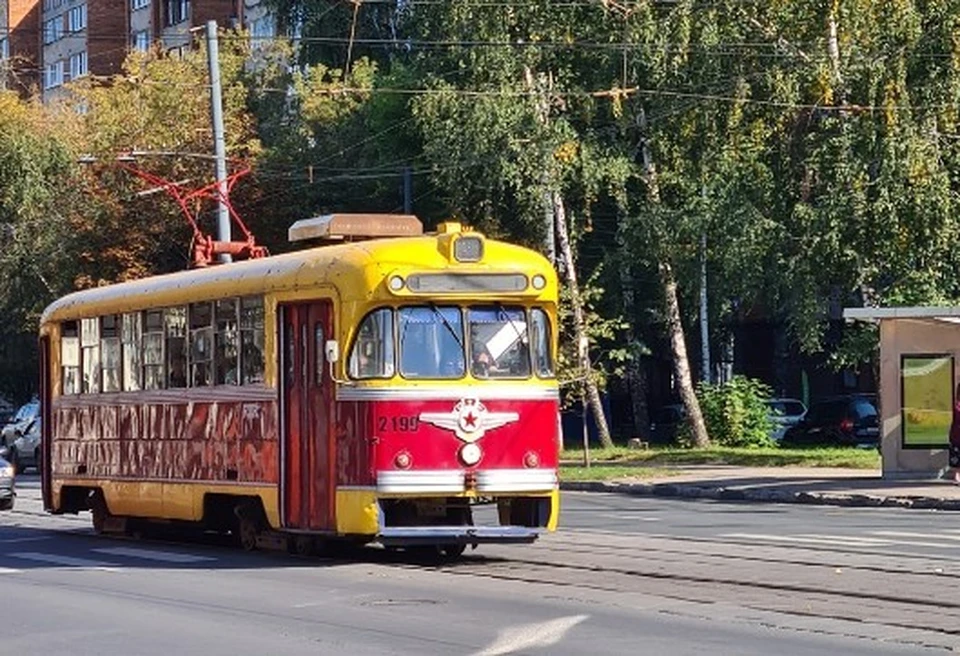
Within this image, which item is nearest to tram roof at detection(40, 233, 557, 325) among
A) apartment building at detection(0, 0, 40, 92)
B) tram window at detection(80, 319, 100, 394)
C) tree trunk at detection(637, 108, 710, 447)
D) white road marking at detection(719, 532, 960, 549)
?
tram window at detection(80, 319, 100, 394)

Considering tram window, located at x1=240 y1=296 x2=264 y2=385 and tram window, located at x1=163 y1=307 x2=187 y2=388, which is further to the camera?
tram window, located at x1=163 y1=307 x2=187 y2=388

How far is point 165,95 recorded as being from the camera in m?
58.3

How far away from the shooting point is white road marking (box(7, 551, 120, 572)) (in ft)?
67.4

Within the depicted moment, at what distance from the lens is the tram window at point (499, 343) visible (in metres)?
19.5

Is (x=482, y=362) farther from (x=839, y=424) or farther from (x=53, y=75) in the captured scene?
(x=53, y=75)

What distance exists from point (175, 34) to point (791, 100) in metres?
51.8

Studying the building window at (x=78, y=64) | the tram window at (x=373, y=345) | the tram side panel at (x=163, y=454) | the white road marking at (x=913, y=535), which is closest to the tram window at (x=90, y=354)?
the tram side panel at (x=163, y=454)

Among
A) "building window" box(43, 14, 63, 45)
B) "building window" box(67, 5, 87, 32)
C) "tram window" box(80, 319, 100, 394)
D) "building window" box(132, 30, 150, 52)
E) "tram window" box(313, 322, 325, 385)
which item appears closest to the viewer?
"tram window" box(313, 322, 325, 385)

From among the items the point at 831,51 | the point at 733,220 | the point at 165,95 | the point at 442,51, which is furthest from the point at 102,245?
the point at 831,51

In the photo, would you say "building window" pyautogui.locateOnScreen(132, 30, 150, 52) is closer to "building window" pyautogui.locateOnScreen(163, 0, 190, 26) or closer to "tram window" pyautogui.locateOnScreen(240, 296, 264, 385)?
"building window" pyautogui.locateOnScreen(163, 0, 190, 26)

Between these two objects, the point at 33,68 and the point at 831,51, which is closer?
the point at 831,51

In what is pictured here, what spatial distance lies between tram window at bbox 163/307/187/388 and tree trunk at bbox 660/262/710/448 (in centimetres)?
2577

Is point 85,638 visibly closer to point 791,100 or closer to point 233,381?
point 233,381

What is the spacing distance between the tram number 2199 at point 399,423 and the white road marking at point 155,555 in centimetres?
294
